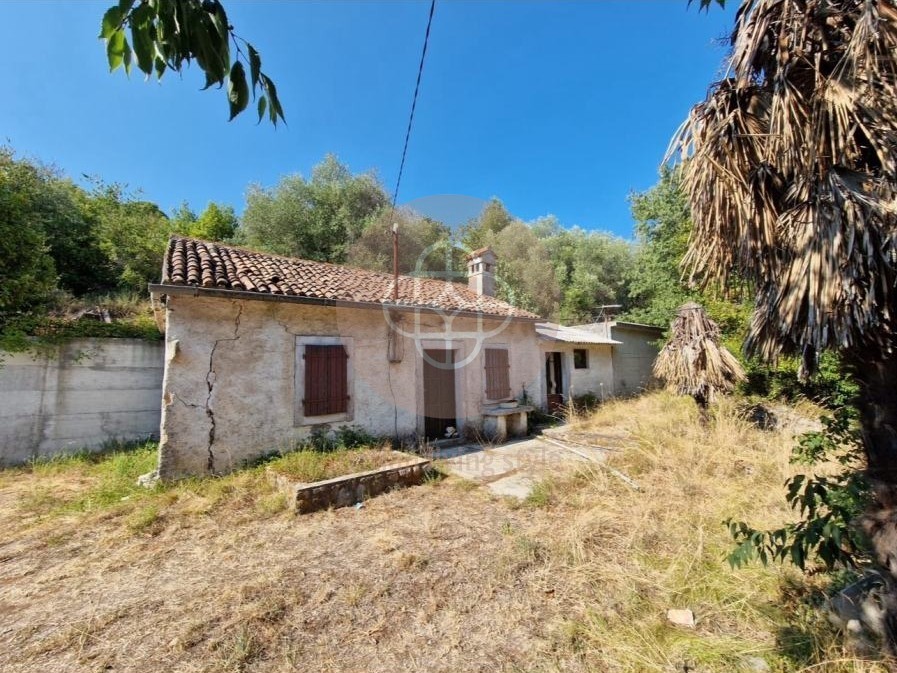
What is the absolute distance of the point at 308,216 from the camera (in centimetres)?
1866

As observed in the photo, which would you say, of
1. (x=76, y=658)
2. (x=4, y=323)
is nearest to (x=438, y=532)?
(x=76, y=658)

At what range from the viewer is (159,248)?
576 inches

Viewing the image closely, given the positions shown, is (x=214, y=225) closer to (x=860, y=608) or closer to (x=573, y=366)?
(x=573, y=366)

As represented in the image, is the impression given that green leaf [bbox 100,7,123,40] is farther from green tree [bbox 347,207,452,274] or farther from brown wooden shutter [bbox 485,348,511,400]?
green tree [bbox 347,207,452,274]

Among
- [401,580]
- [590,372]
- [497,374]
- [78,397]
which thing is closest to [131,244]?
[78,397]

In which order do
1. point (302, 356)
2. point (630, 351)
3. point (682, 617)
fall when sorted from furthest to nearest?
point (630, 351), point (302, 356), point (682, 617)

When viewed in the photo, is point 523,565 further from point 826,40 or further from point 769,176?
point 826,40

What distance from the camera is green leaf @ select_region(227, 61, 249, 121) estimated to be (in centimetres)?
129

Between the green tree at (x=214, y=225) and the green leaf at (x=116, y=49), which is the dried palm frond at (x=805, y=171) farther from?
the green tree at (x=214, y=225)

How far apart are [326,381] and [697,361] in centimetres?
782

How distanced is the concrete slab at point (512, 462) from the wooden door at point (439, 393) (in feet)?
2.93

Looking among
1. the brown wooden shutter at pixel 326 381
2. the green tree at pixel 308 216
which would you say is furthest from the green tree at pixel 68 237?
the brown wooden shutter at pixel 326 381

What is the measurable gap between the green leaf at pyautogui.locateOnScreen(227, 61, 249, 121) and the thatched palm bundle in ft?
29.0

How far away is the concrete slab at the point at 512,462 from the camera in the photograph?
5.57 m
